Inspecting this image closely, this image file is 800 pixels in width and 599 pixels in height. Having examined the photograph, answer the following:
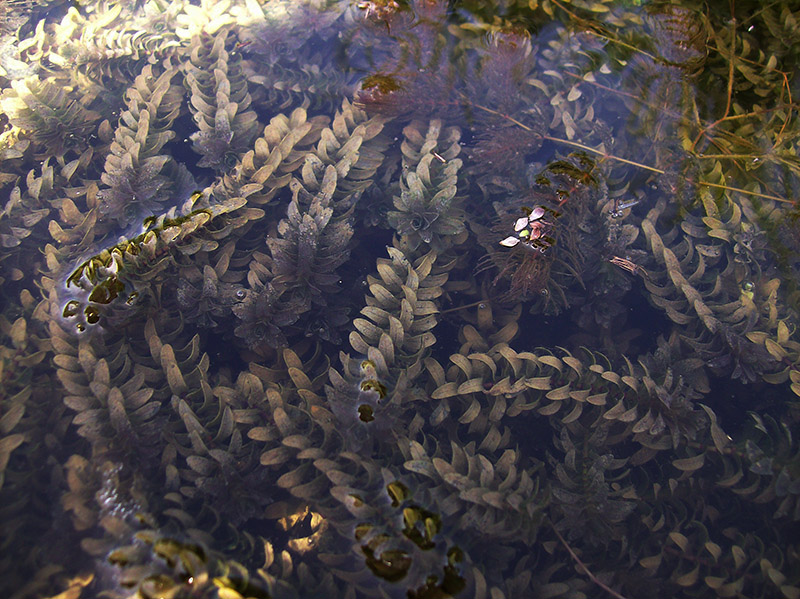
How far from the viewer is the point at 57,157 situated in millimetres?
2387

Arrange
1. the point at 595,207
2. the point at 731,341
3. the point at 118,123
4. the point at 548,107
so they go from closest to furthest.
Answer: the point at 731,341, the point at 595,207, the point at 118,123, the point at 548,107

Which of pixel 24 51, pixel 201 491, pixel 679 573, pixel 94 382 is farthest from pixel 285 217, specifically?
pixel 679 573

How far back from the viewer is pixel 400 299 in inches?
81.5

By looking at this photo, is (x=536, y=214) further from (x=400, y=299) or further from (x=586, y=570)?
(x=586, y=570)

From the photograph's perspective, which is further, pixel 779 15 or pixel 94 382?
pixel 779 15

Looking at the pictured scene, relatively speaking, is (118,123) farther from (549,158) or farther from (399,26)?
(549,158)

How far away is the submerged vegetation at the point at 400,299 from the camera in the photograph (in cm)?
169

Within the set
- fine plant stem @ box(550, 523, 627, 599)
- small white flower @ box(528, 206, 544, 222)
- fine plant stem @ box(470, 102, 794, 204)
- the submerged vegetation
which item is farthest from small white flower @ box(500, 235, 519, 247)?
fine plant stem @ box(550, 523, 627, 599)

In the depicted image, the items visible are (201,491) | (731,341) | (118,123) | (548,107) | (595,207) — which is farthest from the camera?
(548,107)

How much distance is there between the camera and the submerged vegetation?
Result: 1.69 m

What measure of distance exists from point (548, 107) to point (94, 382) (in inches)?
103

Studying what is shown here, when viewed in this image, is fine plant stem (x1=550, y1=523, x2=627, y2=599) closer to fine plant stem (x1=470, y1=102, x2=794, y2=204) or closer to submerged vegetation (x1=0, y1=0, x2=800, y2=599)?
submerged vegetation (x1=0, y1=0, x2=800, y2=599)

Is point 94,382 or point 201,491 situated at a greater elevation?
point 94,382

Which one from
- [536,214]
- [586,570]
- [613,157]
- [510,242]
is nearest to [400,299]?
[510,242]
